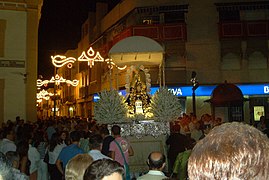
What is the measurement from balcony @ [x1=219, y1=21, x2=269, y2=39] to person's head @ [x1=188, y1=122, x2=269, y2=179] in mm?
26167

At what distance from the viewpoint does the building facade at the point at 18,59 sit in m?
19.8

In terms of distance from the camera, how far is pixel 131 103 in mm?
13656

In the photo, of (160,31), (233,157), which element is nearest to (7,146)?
(233,157)

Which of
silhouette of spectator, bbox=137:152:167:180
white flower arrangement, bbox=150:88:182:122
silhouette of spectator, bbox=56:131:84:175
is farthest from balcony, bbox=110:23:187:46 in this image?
silhouette of spectator, bbox=137:152:167:180

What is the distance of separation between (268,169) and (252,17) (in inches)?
1074

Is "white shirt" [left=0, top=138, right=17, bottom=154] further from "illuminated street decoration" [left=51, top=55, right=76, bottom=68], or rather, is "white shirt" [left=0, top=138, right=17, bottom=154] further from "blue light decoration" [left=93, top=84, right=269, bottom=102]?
"blue light decoration" [left=93, top=84, right=269, bottom=102]

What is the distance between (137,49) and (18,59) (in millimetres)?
9065

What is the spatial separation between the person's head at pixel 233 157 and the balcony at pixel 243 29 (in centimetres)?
2617

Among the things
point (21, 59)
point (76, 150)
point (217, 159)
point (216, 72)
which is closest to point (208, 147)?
point (217, 159)

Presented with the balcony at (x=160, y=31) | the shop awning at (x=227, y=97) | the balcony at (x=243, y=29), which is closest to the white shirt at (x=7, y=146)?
the shop awning at (x=227, y=97)

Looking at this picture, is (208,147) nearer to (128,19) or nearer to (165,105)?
(165,105)

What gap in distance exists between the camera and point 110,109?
12289 millimetres

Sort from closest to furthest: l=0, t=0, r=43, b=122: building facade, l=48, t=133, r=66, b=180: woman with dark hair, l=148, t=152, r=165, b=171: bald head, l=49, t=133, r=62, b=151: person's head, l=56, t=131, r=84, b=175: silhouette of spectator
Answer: l=148, t=152, r=165, b=171: bald head → l=56, t=131, r=84, b=175: silhouette of spectator → l=48, t=133, r=66, b=180: woman with dark hair → l=49, t=133, r=62, b=151: person's head → l=0, t=0, r=43, b=122: building facade

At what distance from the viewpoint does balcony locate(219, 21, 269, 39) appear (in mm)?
26703
